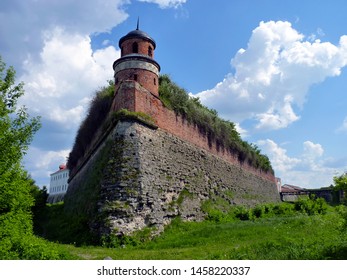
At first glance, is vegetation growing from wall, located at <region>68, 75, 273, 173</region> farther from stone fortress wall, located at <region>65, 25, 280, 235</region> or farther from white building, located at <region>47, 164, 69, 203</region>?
white building, located at <region>47, 164, 69, 203</region>

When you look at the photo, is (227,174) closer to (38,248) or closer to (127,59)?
(127,59)

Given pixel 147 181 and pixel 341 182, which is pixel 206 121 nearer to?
pixel 147 181

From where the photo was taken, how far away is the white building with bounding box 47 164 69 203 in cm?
6047

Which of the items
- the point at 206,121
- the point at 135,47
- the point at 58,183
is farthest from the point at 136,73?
the point at 58,183

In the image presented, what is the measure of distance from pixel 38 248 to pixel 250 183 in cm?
2114

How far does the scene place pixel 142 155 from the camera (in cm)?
1362

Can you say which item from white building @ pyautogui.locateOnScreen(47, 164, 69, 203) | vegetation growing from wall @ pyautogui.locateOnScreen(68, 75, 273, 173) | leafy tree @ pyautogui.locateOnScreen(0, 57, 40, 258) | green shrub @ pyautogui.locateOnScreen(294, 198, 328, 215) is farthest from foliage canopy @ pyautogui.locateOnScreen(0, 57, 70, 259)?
white building @ pyautogui.locateOnScreen(47, 164, 69, 203)

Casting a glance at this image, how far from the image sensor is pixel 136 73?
1572cm

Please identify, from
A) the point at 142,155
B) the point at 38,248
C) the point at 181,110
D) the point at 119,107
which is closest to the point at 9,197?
the point at 38,248

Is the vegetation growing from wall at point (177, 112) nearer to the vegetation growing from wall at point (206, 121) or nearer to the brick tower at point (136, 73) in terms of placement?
the vegetation growing from wall at point (206, 121)

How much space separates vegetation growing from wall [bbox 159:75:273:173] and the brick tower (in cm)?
131

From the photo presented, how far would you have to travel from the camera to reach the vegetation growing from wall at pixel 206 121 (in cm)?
1745

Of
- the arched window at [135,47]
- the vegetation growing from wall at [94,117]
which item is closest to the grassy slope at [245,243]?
the vegetation growing from wall at [94,117]

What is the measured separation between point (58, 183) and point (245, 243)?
60.4 meters
